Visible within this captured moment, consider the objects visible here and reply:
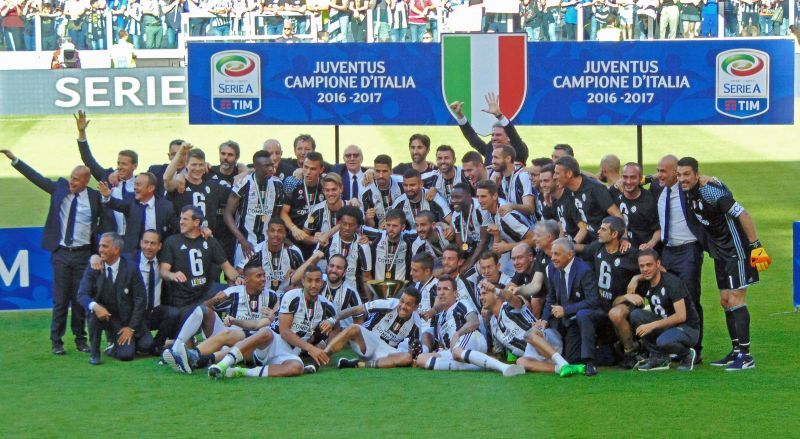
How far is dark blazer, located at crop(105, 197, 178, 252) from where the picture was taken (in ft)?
42.5

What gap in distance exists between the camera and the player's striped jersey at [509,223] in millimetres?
12820

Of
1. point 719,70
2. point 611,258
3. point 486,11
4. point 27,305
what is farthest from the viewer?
point 486,11

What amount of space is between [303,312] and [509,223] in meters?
2.30

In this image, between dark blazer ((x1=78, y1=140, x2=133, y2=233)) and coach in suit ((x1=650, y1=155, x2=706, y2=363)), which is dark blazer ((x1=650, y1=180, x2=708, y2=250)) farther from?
dark blazer ((x1=78, y1=140, x2=133, y2=233))

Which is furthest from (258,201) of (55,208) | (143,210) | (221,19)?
(221,19)

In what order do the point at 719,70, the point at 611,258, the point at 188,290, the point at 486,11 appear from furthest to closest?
the point at 486,11 < the point at 719,70 < the point at 188,290 < the point at 611,258

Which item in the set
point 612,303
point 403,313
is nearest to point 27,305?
point 403,313

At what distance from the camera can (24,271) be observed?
1438 cm

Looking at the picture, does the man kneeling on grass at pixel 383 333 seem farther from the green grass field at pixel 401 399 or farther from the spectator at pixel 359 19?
the spectator at pixel 359 19

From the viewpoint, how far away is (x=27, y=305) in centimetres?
1447

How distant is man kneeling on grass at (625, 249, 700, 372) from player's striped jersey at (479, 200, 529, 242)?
1.60 metres

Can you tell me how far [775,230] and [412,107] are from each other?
642cm

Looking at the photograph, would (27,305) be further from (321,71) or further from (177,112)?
(177,112)

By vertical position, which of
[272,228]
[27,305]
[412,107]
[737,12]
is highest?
[737,12]
